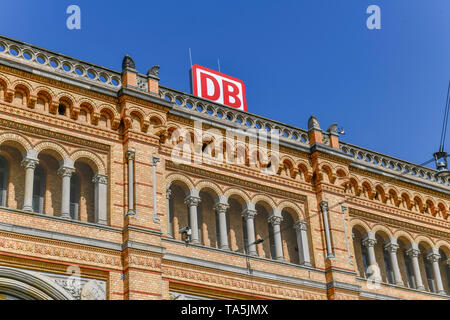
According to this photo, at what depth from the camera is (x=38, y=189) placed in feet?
85.3

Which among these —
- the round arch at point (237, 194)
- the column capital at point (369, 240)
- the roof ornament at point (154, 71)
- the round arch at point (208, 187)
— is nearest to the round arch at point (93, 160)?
the round arch at point (208, 187)

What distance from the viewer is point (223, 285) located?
2706cm

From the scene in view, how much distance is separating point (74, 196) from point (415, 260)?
15.8 metres

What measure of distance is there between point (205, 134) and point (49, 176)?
6480mm

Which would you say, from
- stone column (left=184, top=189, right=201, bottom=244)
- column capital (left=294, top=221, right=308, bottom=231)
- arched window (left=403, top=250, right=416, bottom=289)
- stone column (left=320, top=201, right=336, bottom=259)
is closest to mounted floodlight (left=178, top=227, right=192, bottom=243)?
stone column (left=184, top=189, right=201, bottom=244)

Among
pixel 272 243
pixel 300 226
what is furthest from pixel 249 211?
pixel 300 226

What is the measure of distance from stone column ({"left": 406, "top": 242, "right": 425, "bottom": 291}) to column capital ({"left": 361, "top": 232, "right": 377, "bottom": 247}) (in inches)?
88.6

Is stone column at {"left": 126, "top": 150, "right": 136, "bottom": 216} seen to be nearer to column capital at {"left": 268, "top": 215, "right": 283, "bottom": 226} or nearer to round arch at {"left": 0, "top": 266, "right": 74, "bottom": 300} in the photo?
round arch at {"left": 0, "top": 266, "right": 74, "bottom": 300}

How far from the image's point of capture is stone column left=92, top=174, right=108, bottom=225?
25.7 meters

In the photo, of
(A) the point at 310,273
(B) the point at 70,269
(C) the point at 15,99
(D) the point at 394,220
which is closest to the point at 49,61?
(C) the point at 15,99

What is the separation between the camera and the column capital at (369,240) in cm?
3259
